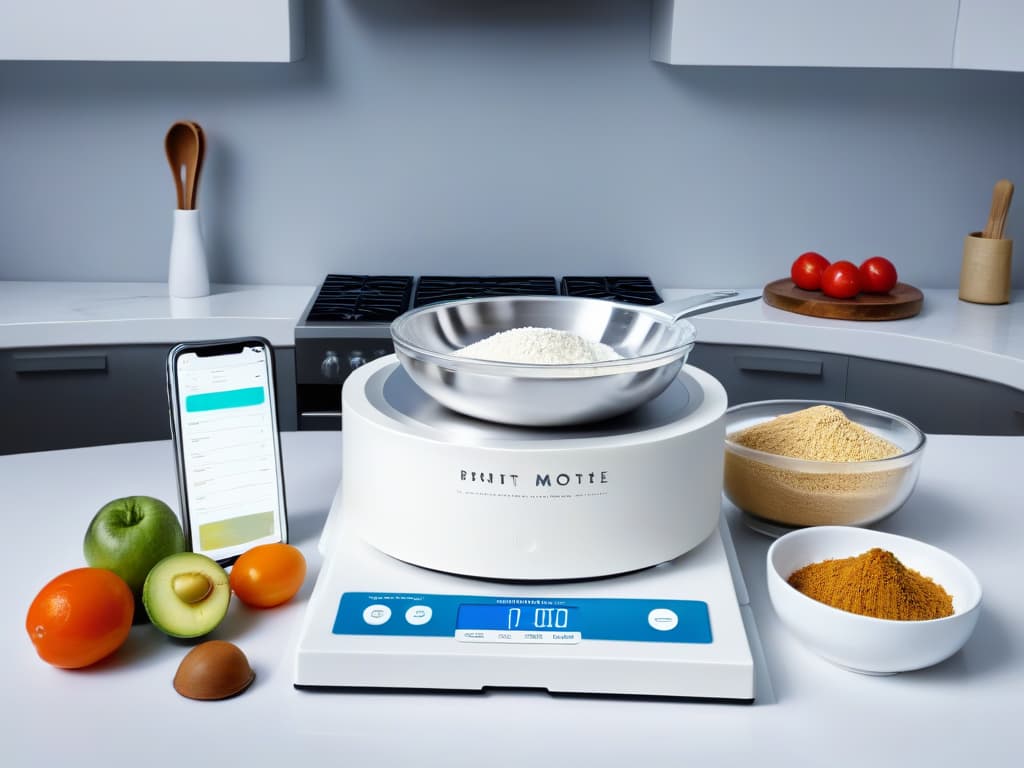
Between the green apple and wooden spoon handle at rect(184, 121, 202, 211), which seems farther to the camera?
wooden spoon handle at rect(184, 121, 202, 211)

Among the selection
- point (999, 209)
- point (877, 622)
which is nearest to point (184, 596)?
Answer: point (877, 622)

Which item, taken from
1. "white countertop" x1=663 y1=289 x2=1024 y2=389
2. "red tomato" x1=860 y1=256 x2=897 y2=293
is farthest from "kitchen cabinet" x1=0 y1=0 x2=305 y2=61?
"red tomato" x1=860 y1=256 x2=897 y2=293

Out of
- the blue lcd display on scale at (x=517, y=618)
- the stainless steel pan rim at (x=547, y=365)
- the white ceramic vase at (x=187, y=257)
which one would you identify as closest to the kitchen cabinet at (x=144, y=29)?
the white ceramic vase at (x=187, y=257)

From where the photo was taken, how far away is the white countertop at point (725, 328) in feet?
7.46

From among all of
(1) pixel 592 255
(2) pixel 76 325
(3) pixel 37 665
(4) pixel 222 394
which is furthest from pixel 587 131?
(3) pixel 37 665

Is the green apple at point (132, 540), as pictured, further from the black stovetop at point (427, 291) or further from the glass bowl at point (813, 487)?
the black stovetop at point (427, 291)

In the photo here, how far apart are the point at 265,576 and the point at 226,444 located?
0.14m

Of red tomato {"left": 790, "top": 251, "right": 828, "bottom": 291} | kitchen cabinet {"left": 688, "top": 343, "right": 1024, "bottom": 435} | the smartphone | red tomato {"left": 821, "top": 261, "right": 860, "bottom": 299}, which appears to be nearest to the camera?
the smartphone

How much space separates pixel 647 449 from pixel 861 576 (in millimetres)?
205

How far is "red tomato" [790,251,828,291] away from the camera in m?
2.56

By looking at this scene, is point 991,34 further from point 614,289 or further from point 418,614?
point 418,614

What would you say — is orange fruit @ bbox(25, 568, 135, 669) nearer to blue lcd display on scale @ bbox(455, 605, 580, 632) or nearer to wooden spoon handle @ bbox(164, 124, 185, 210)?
blue lcd display on scale @ bbox(455, 605, 580, 632)

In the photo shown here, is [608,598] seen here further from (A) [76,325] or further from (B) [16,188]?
(B) [16,188]

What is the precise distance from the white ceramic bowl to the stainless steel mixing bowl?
0.20m
